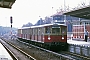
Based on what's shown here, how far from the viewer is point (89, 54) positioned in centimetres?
1944

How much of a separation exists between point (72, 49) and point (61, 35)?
2.19 meters

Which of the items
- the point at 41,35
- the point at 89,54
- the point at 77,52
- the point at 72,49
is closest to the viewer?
the point at 89,54

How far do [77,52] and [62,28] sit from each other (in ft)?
13.9

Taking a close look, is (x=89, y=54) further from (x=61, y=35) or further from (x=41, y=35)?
(x=41, y=35)

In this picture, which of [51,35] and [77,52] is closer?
[77,52]

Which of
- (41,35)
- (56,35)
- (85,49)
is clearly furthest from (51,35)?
(85,49)

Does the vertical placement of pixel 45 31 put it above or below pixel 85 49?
above

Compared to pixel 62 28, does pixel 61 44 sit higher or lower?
lower

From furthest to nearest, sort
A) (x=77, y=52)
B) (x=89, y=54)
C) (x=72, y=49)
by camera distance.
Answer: (x=72, y=49) < (x=77, y=52) < (x=89, y=54)

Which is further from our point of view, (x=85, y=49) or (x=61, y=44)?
(x=61, y=44)

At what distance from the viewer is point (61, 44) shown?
2539 cm

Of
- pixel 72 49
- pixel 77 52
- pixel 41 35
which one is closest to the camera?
pixel 77 52

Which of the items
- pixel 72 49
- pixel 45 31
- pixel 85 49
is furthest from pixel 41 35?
pixel 85 49

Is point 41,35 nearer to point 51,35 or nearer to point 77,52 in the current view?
point 51,35
